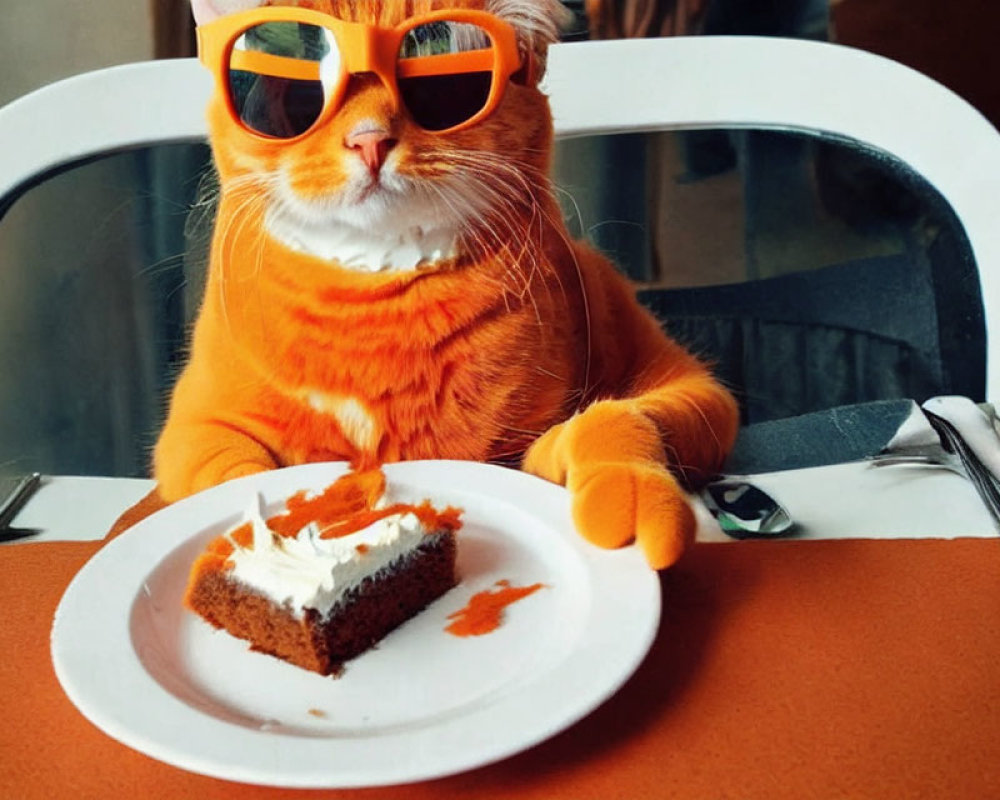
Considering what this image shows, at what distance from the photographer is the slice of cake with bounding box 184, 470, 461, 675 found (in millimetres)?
518

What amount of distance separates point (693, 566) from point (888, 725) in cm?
16

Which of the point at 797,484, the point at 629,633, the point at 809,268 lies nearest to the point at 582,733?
the point at 629,633

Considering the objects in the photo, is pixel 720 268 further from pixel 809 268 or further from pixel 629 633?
pixel 629 633

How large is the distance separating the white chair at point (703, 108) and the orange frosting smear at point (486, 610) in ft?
1.04

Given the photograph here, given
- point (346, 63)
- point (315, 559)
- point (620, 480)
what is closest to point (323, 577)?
point (315, 559)

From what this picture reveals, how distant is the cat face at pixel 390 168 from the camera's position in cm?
56

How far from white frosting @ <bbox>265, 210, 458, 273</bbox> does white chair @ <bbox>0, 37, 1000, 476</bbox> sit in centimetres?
11

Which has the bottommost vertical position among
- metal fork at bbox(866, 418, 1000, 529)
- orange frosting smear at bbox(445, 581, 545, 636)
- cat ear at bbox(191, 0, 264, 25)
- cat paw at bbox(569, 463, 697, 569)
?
orange frosting smear at bbox(445, 581, 545, 636)

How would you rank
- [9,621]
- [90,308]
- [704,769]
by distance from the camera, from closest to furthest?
[704,769] → [9,621] → [90,308]

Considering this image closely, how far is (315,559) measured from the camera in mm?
536

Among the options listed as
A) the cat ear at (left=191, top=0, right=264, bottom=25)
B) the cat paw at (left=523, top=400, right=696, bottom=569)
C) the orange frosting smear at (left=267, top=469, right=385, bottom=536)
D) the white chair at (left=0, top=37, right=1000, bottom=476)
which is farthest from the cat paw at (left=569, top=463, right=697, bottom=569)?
the cat ear at (left=191, top=0, right=264, bottom=25)

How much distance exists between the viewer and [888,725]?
0.47 m

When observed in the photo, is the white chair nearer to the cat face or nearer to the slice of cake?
the cat face

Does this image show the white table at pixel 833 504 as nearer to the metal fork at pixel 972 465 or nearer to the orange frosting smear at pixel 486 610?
the metal fork at pixel 972 465
